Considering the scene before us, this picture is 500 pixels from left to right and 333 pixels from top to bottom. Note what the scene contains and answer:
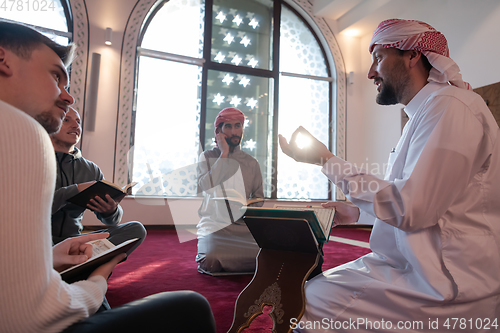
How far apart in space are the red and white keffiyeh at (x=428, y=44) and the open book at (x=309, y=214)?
71 cm

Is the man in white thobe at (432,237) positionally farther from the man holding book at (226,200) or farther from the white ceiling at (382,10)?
the white ceiling at (382,10)

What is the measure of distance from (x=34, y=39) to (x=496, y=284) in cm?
160

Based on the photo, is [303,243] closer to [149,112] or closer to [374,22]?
[149,112]

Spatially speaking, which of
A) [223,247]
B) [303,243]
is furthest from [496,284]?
[223,247]

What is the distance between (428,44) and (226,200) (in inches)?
78.3

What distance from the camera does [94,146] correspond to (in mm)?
4789

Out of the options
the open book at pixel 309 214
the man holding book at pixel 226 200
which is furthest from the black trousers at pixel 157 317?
the man holding book at pixel 226 200

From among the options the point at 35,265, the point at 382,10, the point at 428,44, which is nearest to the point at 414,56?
the point at 428,44

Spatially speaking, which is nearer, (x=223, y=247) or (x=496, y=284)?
(x=496, y=284)

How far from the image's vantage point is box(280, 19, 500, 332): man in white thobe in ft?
3.46

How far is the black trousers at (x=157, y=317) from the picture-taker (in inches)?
24.8

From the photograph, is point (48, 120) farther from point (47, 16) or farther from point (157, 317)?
point (47, 16)

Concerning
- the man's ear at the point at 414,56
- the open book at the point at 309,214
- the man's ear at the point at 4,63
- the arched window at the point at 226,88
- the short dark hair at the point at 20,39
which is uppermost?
the arched window at the point at 226,88

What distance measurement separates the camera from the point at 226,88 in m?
5.77
